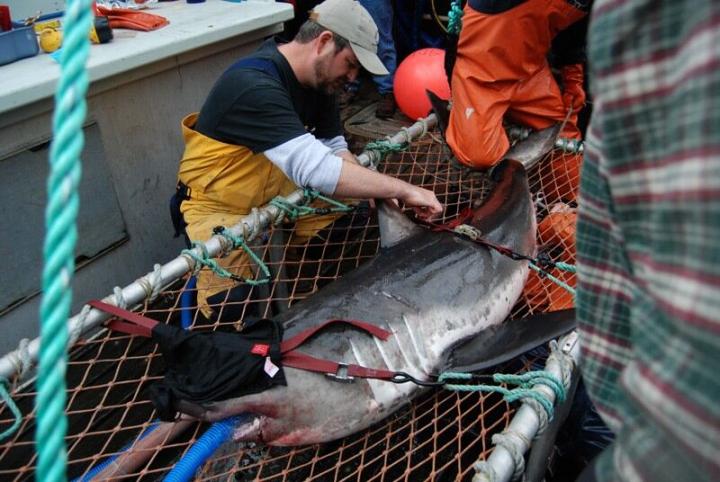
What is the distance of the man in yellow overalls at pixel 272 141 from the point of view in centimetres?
244

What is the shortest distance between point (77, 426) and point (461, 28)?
121 inches

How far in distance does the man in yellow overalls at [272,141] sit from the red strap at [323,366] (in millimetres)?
752

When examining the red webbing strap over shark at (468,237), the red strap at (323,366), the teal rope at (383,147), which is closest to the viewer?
the red strap at (323,366)

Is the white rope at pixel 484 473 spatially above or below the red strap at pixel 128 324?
below

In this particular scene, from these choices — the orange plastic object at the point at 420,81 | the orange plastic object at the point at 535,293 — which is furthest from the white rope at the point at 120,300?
the orange plastic object at the point at 420,81

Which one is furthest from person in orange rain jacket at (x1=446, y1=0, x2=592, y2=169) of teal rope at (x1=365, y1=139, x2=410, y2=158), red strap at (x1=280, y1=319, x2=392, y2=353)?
red strap at (x1=280, y1=319, x2=392, y2=353)

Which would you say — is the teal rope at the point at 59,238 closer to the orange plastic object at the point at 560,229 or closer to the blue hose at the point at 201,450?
the blue hose at the point at 201,450

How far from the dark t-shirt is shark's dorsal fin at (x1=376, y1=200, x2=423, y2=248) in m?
0.53

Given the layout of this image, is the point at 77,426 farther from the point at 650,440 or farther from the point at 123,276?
the point at 650,440

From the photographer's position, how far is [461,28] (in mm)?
3238

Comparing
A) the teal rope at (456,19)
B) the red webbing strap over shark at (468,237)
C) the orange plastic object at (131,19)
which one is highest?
the orange plastic object at (131,19)

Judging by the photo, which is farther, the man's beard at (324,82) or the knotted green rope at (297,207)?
the man's beard at (324,82)

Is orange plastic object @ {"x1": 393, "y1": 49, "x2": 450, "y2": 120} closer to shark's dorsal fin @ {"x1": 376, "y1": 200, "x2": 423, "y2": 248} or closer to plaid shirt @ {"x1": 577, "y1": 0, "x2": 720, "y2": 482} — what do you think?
shark's dorsal fin @ {"x1": 376, "y1": 200, "x2": 423, "y2": 248}

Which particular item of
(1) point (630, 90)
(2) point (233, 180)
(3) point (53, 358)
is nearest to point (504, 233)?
(2) point (233, 180)
